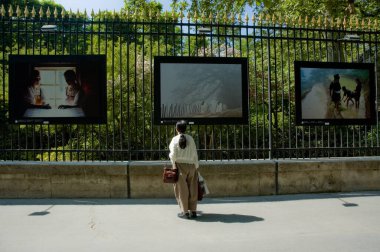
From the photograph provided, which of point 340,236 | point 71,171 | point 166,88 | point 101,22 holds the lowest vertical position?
point 340,236

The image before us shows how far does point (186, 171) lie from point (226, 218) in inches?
38.4

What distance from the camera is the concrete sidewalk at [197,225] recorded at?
502cm

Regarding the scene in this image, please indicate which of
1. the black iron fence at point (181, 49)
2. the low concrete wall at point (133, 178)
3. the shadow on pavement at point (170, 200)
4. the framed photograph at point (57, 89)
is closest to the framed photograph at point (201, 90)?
the black iron fence at point (181, 49)

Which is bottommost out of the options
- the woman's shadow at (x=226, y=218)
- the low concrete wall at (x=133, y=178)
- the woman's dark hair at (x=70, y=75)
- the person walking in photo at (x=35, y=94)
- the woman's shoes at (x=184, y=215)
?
the woman's shadow at (x=226, y=218)

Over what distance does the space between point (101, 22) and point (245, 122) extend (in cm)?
363

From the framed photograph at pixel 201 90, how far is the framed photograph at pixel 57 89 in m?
1.20

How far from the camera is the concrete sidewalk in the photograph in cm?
502

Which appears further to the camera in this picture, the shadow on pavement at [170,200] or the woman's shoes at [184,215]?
the shadow on pavement at [170,200]

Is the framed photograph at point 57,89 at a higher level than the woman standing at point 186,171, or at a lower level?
higher

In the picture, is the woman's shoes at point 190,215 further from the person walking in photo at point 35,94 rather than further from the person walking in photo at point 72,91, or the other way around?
the person walking in photo at point 35,94

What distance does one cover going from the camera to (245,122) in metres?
8.79

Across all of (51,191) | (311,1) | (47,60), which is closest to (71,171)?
(51,191)

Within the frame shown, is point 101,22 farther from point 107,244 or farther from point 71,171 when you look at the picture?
point 107,244

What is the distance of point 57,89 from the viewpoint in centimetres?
848
